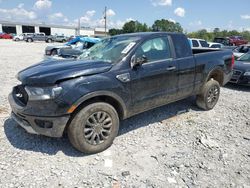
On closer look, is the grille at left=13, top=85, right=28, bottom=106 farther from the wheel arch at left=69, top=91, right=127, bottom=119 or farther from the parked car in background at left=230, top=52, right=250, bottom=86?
the parked car in background at left=230, top=52, right=250, bottom=86

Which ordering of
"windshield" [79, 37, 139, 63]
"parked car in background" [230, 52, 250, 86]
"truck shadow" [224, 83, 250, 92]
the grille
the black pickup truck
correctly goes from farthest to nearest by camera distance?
1. "truck shadow" [224, 83, 250, 92]
2. "parked car in background" [230, 52, 250, 86]
3. "windshield" [79, 37, 139, 63]
4. the grille
5. the black pickup truck

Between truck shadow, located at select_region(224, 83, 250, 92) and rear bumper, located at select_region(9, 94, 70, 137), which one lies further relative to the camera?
truck shadow, located at select_region(224, 83, 250, 92)

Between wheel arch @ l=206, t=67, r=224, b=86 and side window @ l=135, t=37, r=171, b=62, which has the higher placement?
side window @ l=135, t=37, r=171, b=62

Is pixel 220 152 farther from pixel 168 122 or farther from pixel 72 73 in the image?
pixel 72 73

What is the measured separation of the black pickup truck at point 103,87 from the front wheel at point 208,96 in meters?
0.67

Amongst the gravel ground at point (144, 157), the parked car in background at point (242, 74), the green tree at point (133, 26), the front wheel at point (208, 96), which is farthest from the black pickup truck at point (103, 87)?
the green tree at point (133, 26)

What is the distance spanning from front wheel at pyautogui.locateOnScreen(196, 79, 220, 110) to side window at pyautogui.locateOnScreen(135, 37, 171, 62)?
1512 mm

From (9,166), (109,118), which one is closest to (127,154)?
(109,118)

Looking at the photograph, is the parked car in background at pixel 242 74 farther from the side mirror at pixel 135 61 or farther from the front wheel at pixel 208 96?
the side mirror at pixel 135 61

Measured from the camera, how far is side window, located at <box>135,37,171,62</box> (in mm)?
3798

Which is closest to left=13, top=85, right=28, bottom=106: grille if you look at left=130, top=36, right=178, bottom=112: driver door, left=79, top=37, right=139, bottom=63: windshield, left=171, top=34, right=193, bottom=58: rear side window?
left=79, top=37, right=139, bottom=63: windshield

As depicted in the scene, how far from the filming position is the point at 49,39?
42.5 m

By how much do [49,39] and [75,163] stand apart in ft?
142

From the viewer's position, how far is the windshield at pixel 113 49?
3658 mm
